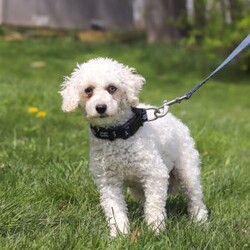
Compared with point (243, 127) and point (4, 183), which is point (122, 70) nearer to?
point (4, 183)

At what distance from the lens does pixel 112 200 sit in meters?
3.98

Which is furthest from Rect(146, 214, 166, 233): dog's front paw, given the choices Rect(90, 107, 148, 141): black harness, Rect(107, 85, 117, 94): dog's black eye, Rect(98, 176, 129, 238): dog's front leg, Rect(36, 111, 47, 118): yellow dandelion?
Rect(36, 111, 47, 118): yellow dandelion

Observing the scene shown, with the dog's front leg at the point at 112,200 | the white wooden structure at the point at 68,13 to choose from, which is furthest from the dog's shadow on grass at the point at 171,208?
the white wooden structure at the point at 68,13

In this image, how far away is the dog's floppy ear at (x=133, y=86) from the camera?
390cm

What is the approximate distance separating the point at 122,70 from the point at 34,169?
140cm

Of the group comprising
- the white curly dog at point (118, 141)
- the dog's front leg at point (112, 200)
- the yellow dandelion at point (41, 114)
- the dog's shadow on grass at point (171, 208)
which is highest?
the white curly dog at point (118, 141)

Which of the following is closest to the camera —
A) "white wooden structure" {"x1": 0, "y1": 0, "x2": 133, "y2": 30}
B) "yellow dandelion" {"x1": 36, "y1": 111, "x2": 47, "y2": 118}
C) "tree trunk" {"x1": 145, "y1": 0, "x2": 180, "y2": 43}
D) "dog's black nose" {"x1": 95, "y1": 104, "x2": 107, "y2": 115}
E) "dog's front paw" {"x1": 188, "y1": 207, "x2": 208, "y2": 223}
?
"dog's black nose" {"x1": 95, "y1": 104, "x2": 107, "y2": 115}

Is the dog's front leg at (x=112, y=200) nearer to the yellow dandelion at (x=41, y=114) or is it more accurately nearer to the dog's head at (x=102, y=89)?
the dog's head at (x=102, y=89)

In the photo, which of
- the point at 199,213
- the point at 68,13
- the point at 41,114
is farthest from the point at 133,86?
the point at 68,13

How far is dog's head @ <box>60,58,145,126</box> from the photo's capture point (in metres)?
3.76

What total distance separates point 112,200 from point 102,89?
0.71 metres

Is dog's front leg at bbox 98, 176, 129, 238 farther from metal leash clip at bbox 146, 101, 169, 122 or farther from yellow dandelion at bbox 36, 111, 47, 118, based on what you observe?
yellow dandelion at bbox 36, 111, 47, 118

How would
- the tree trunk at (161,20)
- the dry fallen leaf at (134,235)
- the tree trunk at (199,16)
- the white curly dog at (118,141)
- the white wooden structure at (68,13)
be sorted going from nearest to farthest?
the dry fallen leaf at (134,235) < the white curly dog at (118,141) < the tree trunk at (199,16) < the tree trunk at (161,20) < the white wooden structure at (68,13)

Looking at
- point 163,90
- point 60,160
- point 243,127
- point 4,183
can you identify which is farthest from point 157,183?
point 163,90
